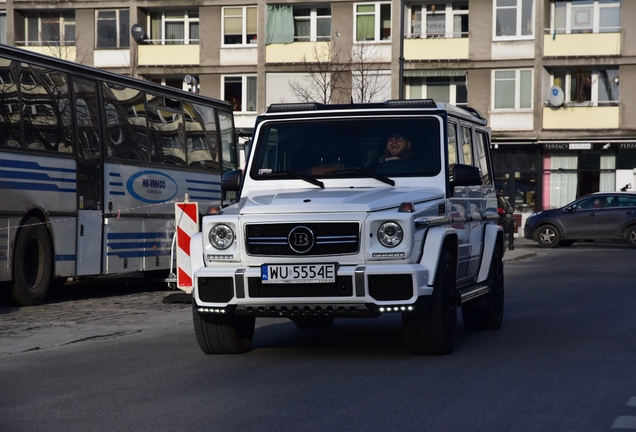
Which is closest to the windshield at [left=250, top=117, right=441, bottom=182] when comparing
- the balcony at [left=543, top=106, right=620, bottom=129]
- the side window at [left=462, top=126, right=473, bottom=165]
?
the side window at [left=462, top=126, right=473, bottom=165]

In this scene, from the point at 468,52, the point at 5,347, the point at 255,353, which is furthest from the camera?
the point at 468,52

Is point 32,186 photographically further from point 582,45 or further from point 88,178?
point 582,45

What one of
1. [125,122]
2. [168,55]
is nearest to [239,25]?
[168,55]

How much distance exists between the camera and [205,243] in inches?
358

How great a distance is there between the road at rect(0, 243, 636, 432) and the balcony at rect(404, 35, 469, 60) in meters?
35.0

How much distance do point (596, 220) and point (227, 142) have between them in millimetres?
17378

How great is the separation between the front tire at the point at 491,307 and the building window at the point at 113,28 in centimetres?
4142

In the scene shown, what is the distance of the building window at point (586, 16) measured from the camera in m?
46.8

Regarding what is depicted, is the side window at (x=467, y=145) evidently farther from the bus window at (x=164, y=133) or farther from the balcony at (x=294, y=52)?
the balcony at (x=294, y=52)

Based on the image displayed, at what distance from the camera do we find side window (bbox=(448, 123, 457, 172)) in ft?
33.5

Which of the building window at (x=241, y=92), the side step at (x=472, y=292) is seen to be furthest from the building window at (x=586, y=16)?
the side step at (x=472, y=292)

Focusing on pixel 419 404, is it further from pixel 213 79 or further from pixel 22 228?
pixel 213 79

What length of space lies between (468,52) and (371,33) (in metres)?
4.39

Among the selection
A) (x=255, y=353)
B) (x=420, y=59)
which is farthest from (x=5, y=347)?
(x=420, y=59)
